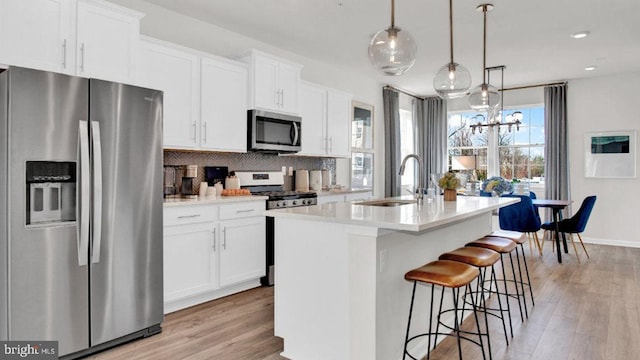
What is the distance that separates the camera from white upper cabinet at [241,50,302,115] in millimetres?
4230

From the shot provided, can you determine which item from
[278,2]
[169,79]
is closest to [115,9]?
[169,79]

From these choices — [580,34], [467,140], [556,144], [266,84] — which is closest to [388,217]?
[266,84]

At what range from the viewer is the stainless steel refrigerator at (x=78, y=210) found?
7.48ft

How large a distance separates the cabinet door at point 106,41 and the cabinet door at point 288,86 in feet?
5.70

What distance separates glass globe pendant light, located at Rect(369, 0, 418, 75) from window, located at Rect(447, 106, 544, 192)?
5093 mm

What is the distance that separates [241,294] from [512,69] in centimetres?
518

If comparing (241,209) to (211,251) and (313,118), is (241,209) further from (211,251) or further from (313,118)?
(313,118)

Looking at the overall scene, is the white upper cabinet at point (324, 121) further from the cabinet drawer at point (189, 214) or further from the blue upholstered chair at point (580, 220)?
the blue upholstered chair at point (580, 220)

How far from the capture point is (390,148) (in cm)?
704

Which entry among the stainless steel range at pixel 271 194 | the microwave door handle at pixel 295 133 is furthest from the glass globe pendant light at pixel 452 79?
the microwave door handle at pixel 295 133

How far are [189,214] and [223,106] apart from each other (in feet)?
3.88

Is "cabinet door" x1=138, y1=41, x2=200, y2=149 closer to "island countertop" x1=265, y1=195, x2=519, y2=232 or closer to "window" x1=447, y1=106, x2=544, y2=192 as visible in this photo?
"island countertop" x1=265, y1=195, x2=519, y2=232

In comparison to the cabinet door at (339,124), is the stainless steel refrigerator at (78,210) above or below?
below

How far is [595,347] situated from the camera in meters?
2.73
